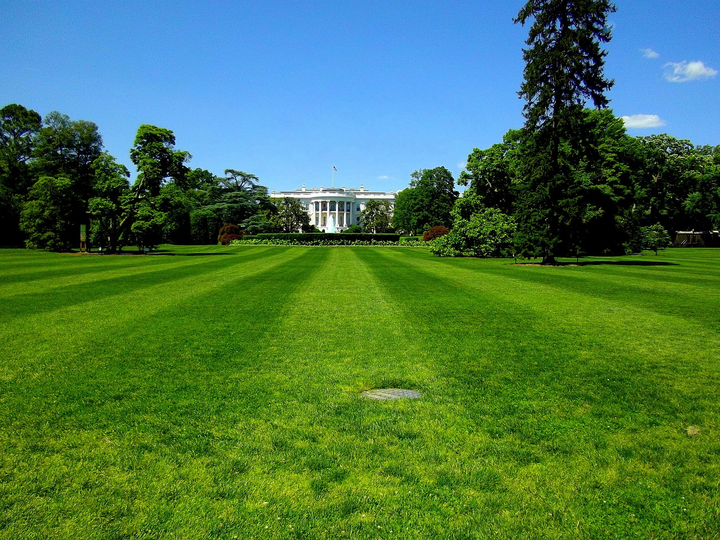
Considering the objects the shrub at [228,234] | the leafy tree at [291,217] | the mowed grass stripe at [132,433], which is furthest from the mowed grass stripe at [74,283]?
the leafy tree at [291,217]

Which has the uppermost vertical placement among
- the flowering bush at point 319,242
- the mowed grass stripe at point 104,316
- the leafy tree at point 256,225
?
the leafy tree at point 256,225

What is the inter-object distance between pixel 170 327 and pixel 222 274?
11555mm

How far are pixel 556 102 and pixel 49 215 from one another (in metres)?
39.6

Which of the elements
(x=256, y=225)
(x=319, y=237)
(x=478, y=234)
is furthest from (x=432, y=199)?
(x=478, y=234)

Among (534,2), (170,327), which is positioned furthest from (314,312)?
(534,2)

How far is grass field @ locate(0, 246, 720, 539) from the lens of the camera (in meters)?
3.25

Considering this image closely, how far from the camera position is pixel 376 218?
413 feet

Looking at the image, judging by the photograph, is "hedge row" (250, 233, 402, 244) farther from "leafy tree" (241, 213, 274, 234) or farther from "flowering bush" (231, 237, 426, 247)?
"leafy tree" (241, 213, 274, 234)

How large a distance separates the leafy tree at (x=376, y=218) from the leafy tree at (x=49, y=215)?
288 ft

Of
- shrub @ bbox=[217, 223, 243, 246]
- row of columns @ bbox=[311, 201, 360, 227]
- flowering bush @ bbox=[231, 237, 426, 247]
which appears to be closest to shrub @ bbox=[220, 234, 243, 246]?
shrub @ bbox=[217, 223, 243, 246]

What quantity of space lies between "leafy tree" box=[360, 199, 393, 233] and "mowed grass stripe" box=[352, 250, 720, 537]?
114429 millimetres

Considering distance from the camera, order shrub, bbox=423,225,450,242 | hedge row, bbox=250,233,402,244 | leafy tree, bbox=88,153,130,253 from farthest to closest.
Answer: hedge row, bbox=250,233,402,244 → shrub, bbox=423,225,450,242 → leafy tree, bbox=88,153,130,253

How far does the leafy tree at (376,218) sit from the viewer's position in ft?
408

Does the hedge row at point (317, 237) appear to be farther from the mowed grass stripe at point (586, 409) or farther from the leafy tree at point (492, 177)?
the mowed grass stripe at point (586, 409)
